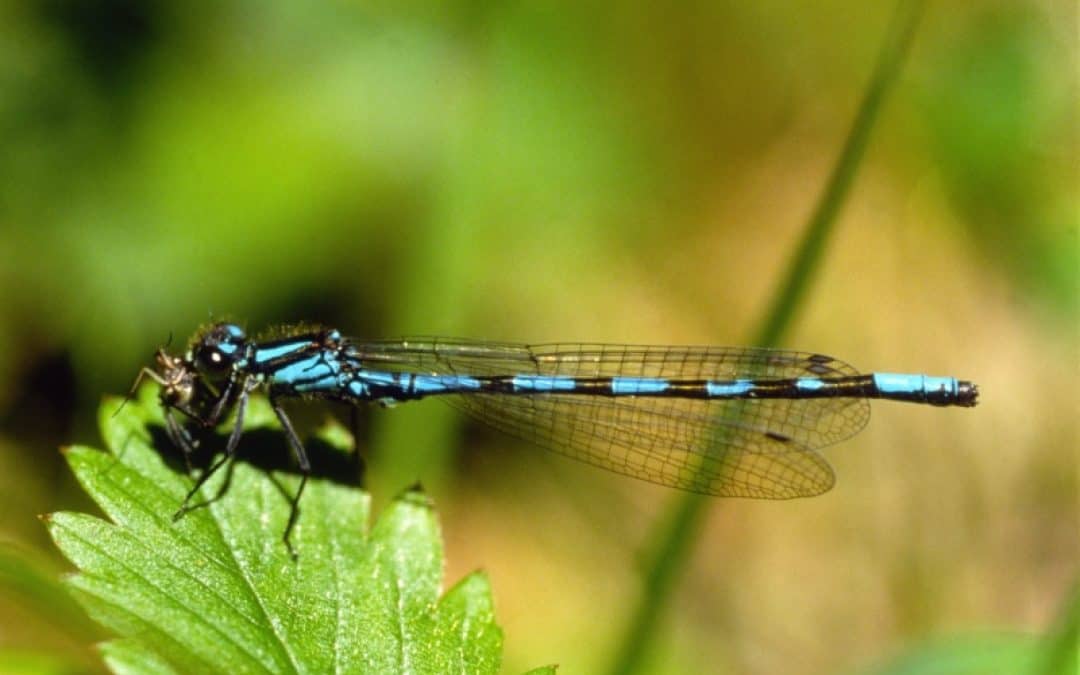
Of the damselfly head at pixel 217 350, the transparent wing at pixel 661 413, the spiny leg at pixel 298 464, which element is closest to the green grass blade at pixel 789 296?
the spiny leg at pixel 298 464

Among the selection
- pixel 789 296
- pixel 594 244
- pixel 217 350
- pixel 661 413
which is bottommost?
pixel 789 296

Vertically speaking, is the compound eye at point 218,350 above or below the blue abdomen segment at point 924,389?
below

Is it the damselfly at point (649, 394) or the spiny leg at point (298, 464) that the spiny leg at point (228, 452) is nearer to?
the spiny leg at point (298, 464)

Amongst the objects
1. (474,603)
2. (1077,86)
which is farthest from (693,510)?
(1077,86)

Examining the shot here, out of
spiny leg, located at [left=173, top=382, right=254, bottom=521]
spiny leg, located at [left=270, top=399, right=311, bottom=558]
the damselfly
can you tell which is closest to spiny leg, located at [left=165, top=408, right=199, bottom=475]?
spiny leg, located at [left=173, top=382, right=254, bottom=521]

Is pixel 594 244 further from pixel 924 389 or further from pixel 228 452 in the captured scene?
pixel 228 452

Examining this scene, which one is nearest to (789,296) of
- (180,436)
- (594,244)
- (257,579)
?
(257,579)
